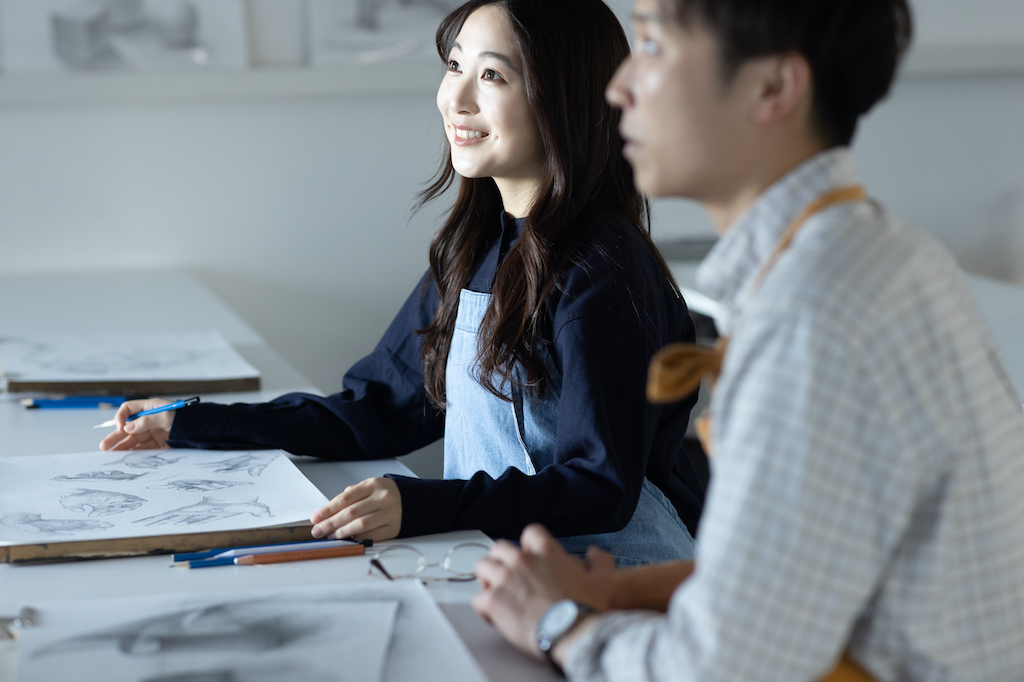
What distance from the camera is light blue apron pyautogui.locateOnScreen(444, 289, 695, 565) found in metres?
1.12

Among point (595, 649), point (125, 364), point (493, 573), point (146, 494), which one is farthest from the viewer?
point (125, 364)

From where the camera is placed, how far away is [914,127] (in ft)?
9.58

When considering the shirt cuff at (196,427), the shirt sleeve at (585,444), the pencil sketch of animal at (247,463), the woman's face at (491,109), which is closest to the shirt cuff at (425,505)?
the shirt sleeve at (585,444)

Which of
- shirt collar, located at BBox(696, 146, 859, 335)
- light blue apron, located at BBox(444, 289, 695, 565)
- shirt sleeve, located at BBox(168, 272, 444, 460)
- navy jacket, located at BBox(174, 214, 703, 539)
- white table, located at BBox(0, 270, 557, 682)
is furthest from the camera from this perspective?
shirt sleeve, located at BBox(168, 272, 444, 460)

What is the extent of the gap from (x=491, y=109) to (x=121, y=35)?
4.78 ft

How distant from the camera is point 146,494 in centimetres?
103

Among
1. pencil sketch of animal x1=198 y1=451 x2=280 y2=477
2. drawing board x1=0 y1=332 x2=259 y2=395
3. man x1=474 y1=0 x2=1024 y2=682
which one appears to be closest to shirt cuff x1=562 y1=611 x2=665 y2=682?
man x1=474 y1=0 x2=1024 y2=682

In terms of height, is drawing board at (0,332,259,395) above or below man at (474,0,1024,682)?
below

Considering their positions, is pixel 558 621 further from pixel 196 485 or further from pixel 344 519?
pixel 196 485

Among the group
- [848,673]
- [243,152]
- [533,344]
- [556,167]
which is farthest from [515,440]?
[243,152]

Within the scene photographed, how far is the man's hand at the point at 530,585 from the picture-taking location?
693mm

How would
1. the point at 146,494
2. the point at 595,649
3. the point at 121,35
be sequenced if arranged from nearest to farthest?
the point at 595,649
the point at 146,494
the point at 121,35

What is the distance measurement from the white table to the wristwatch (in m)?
0.06

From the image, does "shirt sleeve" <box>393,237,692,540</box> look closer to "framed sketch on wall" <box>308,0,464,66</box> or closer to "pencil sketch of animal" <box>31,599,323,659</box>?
"pencil sketch of animal" <box>31,599,323,659</box>
